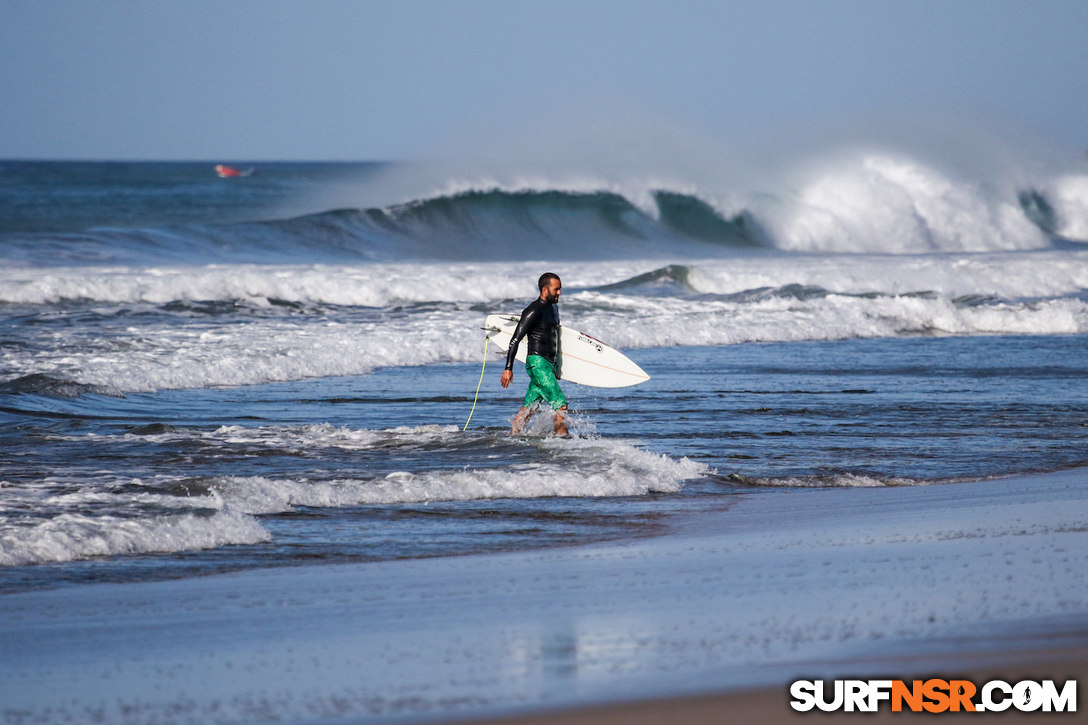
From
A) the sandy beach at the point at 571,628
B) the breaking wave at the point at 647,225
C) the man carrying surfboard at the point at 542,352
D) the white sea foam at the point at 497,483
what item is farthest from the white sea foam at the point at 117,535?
the breaking wave at the point at 647,225

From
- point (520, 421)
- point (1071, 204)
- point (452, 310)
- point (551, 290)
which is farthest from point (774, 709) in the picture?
point (1071, 204)

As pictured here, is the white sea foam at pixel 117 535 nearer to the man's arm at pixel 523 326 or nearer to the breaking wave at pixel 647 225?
the man's arm at pixel 523 326

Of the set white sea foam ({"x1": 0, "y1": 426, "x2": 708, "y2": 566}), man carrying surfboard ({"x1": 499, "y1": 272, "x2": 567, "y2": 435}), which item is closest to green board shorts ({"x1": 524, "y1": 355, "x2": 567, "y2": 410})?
man carrying surfboard ({"x1": 499, "y1": 272, "x2": 567, "y2": 435})

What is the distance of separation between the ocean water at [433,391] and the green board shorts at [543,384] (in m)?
0.39

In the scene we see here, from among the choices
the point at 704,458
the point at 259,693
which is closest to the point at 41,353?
the point at 704,458

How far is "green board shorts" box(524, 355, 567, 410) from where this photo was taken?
952cm

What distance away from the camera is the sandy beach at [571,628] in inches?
136

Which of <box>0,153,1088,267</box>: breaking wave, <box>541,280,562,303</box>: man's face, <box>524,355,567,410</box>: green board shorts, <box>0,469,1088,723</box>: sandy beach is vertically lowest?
<box>0,469,1088,723</box>: sandy beach

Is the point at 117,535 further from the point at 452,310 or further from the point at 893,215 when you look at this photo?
the point at 893,215

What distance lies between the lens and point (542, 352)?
9.59m

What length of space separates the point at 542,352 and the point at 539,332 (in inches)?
6.3

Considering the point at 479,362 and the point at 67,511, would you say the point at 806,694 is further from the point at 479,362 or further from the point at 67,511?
the point at 479,362

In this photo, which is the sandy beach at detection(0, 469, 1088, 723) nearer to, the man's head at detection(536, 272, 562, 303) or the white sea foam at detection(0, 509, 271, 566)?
the white sea foam at detection(0, 509, 271, 566)

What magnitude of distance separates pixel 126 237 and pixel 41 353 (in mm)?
15600
